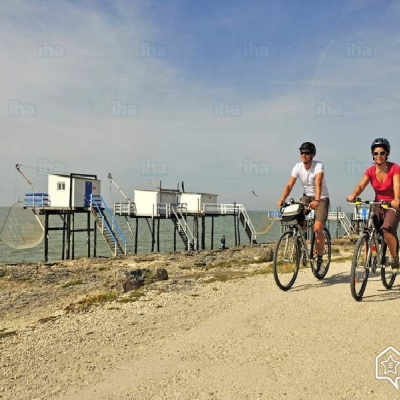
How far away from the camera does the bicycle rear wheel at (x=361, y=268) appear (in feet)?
Result: 20.2

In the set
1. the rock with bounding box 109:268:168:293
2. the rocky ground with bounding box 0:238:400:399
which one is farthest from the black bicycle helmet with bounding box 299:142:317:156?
the rock with bounding box 109:268:168:293

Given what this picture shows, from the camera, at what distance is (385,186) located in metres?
6.57

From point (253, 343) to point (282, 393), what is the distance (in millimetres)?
1197

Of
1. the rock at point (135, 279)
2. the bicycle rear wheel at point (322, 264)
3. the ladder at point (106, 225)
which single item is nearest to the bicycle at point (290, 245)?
the bicycle rear wheel at point (322, 264)

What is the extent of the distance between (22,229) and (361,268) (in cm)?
3133

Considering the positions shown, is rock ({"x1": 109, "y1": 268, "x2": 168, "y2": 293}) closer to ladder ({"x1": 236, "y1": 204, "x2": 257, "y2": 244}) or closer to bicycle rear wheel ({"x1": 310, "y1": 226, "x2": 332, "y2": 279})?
bicycle rear wheel ({"x1": 310, "y1": 226, "x2": 332, "y2": 279})

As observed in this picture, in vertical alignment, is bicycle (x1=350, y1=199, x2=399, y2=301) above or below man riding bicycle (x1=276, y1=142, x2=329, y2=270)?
below

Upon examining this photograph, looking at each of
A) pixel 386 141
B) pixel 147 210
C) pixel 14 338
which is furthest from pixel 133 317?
pixel 147 210

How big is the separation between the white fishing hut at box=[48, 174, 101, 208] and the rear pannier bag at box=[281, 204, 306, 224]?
1084 inches

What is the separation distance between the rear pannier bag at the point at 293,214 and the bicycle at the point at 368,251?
3.09ft

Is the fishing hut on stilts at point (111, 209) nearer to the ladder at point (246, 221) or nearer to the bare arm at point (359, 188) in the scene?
the ladder at point (246, 221)

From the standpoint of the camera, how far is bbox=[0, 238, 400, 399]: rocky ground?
3.68m

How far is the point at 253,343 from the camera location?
15.4 feet

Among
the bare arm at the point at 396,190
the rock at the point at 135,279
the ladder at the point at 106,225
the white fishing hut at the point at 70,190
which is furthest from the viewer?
the white fishing hut at the point at 70,190
